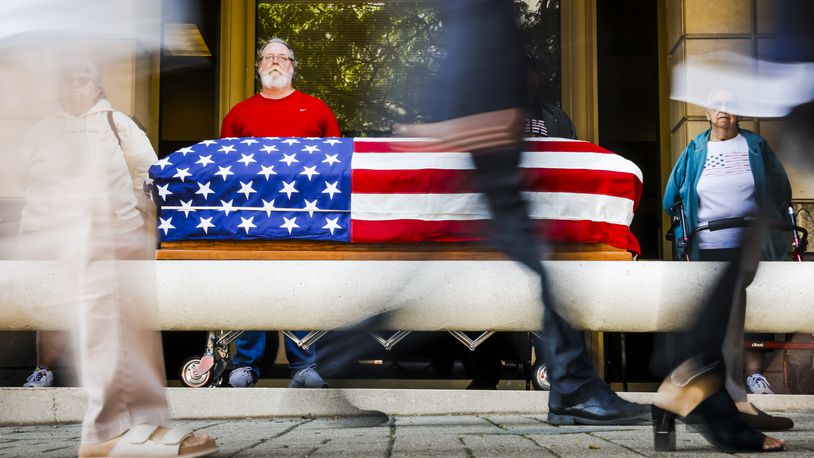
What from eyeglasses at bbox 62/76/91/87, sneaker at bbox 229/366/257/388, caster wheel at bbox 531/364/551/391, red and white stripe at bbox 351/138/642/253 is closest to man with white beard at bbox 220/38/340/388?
sneaker at bbox 229/366/257/388

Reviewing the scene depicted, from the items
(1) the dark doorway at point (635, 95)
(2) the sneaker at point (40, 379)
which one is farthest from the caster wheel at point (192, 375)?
(1) the dark doorway at point (635, 95)

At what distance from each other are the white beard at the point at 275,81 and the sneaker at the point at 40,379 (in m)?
1.94

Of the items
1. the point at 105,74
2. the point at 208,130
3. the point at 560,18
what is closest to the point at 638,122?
the point at 560,18

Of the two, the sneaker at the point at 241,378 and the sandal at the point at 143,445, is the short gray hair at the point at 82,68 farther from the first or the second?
the sneaker at the point at 241,378

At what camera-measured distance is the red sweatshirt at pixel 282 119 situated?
4.71m

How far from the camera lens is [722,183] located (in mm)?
4254

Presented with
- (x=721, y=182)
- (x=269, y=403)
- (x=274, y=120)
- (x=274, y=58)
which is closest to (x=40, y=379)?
(x=269, y=403)

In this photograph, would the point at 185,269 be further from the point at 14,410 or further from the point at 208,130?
the point at 208,130

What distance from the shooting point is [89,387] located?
78.0 inches

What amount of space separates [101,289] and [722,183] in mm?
3194

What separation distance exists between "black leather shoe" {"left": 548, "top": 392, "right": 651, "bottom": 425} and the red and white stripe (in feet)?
5.49

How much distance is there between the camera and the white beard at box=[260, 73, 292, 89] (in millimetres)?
4973

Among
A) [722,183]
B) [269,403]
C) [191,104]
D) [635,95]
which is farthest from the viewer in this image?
[635,95]

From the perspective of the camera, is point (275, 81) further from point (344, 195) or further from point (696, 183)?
point (696, 183)
